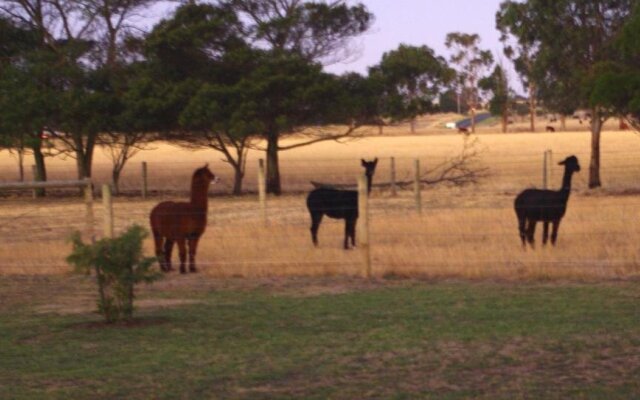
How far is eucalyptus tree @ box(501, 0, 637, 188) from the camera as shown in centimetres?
3238

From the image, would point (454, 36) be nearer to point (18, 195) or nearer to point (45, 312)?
point (18, 195)

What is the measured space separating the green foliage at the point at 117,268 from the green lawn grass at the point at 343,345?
195 mm

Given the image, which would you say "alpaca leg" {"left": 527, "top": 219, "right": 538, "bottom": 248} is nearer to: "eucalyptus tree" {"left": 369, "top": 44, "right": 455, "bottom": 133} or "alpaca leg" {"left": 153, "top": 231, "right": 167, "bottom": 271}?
"alpaca leg" {"left": 153, "top": 231, "right": 167, "bottom": 271}

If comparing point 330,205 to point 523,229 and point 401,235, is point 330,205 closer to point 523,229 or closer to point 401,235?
point 401,235

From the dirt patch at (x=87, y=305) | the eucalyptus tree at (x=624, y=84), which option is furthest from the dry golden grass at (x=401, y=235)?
the eucalyptus tree at (x=624, y=84)

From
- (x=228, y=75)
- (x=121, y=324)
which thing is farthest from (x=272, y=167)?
(x=121, y=324)

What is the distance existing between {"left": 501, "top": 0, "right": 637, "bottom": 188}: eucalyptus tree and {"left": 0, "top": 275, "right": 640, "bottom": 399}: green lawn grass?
21.1 m

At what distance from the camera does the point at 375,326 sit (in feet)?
32.2

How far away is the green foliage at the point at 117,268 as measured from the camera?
10070 millimetres

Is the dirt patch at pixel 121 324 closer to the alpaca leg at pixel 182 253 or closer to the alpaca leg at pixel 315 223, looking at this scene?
the alpaca leg at pixel 182 253

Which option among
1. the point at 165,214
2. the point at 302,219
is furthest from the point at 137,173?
the point at 165,214

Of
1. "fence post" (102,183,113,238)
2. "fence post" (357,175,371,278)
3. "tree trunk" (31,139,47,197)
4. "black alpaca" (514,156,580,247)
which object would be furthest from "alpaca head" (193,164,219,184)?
"tree trunk" (31,139,47,197)

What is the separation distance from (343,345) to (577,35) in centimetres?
2565

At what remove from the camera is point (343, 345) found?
8883 mm
